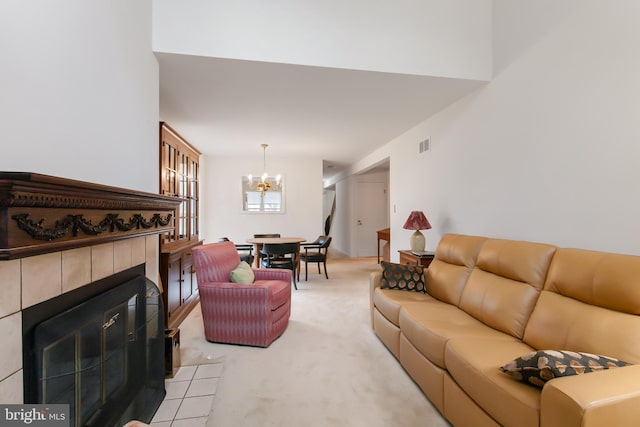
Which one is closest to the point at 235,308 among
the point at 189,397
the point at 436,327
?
the point at 189,397

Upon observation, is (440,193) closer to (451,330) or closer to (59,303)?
(451,330)

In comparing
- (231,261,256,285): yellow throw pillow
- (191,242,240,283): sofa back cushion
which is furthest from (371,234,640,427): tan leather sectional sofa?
(191,242,240,283): sofa back cushion

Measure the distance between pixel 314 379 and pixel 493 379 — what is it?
50.8 inches

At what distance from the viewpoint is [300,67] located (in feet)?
8.23

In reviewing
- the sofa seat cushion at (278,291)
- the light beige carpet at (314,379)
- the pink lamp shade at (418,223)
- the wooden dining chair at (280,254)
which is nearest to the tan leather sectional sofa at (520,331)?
the light beige carpet at (314,379)

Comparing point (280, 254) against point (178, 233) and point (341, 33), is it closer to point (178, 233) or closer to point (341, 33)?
point (178, 233)

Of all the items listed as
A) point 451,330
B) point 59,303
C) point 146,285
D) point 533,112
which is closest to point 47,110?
point 59,303

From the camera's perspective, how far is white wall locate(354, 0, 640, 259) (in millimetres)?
1755

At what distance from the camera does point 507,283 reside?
2.11 m

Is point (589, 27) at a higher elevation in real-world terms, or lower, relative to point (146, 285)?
higher

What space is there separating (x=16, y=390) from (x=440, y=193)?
12.2ft

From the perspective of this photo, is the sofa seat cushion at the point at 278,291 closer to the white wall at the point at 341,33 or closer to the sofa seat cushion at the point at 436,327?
the sofa seat cushion at the point at 436,327

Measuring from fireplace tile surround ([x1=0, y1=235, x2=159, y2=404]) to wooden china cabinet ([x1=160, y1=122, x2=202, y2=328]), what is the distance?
145cm

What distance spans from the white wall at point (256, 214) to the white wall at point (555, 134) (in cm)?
380
